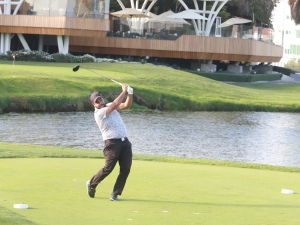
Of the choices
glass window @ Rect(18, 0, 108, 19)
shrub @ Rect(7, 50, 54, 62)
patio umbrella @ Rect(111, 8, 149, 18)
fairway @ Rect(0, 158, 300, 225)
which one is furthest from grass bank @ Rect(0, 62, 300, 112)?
fairway @ Rect(0, 158, 300, 225)

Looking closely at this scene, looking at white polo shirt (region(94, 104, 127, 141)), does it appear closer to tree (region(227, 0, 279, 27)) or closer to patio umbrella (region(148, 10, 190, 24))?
patio umbrella (region(148, 10, 190, 24))

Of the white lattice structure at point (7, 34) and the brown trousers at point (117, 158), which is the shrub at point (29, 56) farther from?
the brown trousers at point (117, 158)

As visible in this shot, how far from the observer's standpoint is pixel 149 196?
11.1 metres

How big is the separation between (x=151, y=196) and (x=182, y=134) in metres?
18.2

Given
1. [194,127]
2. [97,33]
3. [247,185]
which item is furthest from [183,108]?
[247,185]

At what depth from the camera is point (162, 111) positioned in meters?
37.2

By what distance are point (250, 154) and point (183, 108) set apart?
562 inches

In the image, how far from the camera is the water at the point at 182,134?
80.7 feet

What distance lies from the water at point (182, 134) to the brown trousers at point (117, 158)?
39.9ft

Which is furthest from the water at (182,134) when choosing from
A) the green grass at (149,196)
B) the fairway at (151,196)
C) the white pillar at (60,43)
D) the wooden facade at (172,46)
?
the wooden facade at (172,46)

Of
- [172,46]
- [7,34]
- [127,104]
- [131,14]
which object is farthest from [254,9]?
[127,104]

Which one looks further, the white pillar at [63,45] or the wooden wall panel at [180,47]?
the wooden wall panel at [180,47]

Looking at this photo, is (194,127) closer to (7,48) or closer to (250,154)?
(250,154)

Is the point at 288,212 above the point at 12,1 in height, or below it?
below
